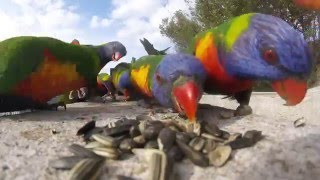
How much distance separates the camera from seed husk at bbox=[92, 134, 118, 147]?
2150mm

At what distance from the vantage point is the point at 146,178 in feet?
6.14

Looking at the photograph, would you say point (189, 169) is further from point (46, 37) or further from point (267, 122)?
point (46, 37)

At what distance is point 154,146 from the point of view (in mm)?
2143

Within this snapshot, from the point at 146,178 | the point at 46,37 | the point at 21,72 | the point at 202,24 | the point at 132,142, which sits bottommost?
the point at 146,178

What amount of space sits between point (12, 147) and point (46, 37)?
60.8 inches

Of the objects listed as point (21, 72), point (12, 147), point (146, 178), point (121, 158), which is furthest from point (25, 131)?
point (146, 178)

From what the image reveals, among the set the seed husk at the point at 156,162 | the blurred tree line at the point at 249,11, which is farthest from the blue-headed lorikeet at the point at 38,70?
the blurred tree line at the point at 249,11

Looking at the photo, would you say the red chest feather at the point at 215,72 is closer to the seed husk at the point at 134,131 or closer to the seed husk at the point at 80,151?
the seed husk at the point at 134,131

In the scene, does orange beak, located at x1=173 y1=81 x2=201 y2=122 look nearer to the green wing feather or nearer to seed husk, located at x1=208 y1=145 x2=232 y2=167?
seed husk, located at x1=208 y1=145 x2=232 y2=167

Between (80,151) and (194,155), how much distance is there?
0.64 metres

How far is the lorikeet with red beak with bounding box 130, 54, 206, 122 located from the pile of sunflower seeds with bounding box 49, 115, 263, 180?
0.19 meters

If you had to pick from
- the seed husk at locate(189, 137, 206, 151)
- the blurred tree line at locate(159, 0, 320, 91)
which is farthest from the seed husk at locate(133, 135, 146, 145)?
the blurred tree line at locate(159, 0, 320, 91)

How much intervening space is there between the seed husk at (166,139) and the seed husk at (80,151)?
1.24 ft

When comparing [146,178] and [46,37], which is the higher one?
[46,37]
